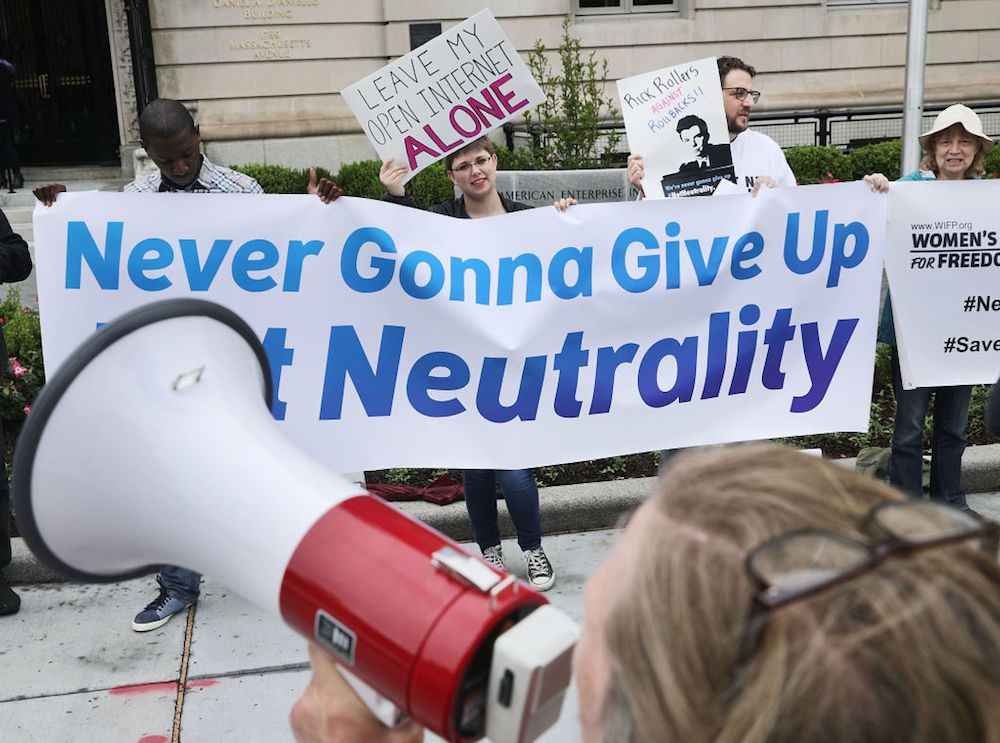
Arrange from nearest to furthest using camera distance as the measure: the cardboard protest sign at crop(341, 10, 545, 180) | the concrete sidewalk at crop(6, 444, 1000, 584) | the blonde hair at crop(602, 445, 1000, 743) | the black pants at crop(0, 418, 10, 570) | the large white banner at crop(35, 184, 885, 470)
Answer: the blonde hair at crop(602, 445, 1000, 743) < the large white banner at crop(35, 184, 885, 470) < the black pants at crop(0, 418, 10, 570) < the cardboard protest sign at crop(341, 10, 545, 180) < the concrete sidewalk at crop(6, 444, 1000, 584)

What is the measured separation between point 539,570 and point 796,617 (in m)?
3.66

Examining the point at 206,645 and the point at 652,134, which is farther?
the point at 652,134

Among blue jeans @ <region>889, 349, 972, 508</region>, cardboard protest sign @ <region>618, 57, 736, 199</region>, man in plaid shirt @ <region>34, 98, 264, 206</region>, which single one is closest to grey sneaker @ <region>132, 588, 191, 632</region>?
man in plaid shirt @ <region>34, 98, 264, 206</region>

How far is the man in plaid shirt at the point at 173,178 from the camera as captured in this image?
375cm

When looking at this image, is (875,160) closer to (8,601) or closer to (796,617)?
(8,601)

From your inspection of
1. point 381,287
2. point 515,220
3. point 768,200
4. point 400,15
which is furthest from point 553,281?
point 400,15

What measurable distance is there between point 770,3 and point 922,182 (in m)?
12.3

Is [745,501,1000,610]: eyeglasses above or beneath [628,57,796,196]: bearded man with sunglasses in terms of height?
beneath

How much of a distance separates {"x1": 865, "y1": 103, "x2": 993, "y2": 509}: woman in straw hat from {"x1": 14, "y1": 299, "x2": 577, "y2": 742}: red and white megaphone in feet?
12.2

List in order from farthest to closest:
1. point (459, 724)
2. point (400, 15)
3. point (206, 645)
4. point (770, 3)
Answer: point (770, 3), point (400, 15), point (206, 645), point (459, 724)

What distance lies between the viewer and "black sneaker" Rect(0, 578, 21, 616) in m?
4.14

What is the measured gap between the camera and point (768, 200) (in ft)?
13.8

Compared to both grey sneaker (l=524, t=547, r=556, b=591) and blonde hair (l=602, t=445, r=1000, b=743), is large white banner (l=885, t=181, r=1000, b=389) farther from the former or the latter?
blonde hair (l=602, t=445, r=1000, b=743)

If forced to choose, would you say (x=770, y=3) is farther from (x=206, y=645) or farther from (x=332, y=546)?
(x=332, y=546)
